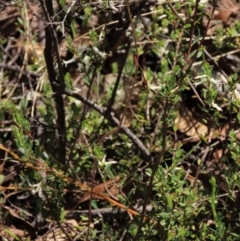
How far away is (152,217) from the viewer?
2293mm

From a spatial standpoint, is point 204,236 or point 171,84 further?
point 204,236

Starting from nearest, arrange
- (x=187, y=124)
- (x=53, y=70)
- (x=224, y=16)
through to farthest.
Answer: (x=53, y=70), (x=187, y=124), (x=224, y=16)

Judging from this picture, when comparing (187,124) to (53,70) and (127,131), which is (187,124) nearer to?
(127,131)

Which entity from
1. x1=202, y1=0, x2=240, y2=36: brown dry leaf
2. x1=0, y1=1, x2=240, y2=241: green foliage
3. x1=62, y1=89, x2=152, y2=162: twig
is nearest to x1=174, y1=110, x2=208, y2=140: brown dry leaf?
x1=0, y1=1, x2=240, y2=241: green foliage

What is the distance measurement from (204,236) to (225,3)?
1.70 meters

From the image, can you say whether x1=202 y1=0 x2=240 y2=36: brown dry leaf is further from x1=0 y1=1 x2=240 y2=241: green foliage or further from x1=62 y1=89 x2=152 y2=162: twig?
x1=62 y1=89 x2=152 y2=162: twig

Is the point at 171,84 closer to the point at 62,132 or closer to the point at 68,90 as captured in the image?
the point at 68,90

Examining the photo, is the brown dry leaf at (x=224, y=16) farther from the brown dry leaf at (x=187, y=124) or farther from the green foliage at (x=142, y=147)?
the brown dry leaf at (x=187, y=124)

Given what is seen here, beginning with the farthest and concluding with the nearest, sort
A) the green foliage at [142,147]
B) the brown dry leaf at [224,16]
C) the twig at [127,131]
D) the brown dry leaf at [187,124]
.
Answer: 1. the brown dry leaf at [224,16]
2. the brown dry leaf at [187,124]
3. the twig at [127,131]
4. the green foliage at [142,147]

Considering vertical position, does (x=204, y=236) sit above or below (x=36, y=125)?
below

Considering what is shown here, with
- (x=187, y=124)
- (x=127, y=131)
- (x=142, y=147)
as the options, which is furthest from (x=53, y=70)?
(x=187, y=124)

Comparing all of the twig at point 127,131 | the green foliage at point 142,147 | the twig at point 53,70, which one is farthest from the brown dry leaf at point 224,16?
the twig at point 53,70

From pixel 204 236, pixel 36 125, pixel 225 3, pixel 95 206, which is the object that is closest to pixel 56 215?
pixel 95 206

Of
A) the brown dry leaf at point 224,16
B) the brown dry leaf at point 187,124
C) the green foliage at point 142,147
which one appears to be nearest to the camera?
the green foliage at point 142,147
